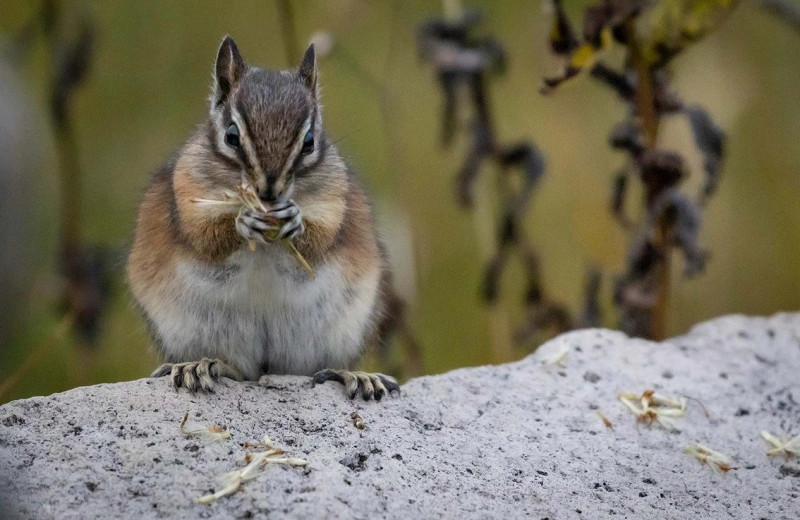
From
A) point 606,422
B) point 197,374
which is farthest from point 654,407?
point 197,374

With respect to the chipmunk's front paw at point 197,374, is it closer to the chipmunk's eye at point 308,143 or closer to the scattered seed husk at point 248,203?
the scattered seed husk at point 248,203

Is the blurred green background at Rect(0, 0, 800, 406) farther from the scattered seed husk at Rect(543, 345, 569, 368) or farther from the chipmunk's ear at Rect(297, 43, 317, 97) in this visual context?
the chipmunk's ear at Rect(297, 43, 317, 97)

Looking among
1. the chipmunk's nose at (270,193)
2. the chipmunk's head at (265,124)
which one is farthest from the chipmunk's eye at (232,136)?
the chipmunk's nose at (270,193)

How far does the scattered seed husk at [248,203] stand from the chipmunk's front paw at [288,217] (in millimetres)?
22

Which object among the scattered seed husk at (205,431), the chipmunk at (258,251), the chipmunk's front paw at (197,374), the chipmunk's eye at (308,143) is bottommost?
the scattered seed husk at (205,431)

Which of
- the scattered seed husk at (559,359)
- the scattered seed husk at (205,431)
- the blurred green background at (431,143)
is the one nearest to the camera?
the scattered seed husk at (205,431)

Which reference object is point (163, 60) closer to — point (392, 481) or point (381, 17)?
point (381, 17)

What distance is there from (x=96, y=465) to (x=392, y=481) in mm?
628

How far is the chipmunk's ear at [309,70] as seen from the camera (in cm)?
274

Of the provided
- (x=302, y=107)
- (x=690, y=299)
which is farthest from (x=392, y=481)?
(x=690, y=299)

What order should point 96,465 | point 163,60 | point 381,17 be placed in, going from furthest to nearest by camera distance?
1. point 381,17
2. point 163,60
3. point 96,465

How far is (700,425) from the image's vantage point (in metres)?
2.71

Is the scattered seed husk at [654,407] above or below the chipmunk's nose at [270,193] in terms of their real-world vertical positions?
below

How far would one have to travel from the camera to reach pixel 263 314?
278cm
